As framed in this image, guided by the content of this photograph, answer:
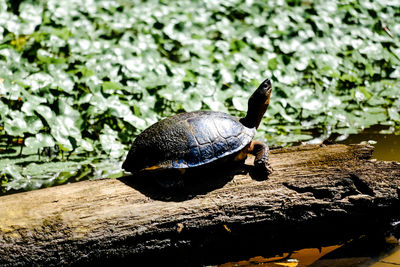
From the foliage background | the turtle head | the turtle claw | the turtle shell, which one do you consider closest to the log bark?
the turtle claw

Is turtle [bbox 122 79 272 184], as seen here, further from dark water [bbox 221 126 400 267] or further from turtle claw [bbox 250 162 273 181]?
dark water [bbox 221 126 400 267]

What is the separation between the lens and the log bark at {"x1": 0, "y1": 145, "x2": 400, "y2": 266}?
2.69 meters

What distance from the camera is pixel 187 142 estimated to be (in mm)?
3068

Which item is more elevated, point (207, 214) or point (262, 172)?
point (262, 172)

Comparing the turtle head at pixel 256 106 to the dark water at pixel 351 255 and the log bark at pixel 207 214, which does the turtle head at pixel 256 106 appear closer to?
the log bark at pixel 207 214

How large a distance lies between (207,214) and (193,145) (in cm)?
45

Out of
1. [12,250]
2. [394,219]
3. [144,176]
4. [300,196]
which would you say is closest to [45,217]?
[12,250]

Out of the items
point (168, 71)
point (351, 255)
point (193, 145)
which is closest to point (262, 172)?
point (193, 145)

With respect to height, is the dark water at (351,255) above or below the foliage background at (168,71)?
below

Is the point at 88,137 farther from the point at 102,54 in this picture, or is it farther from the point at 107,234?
the point at 107,234

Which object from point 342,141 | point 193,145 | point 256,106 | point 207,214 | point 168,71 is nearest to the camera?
point 207,214

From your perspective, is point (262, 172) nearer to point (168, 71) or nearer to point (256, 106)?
point (256, 106)

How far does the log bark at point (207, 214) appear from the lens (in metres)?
2.69

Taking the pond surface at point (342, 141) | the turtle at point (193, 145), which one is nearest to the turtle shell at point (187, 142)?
the turtle at point (193, 145)
